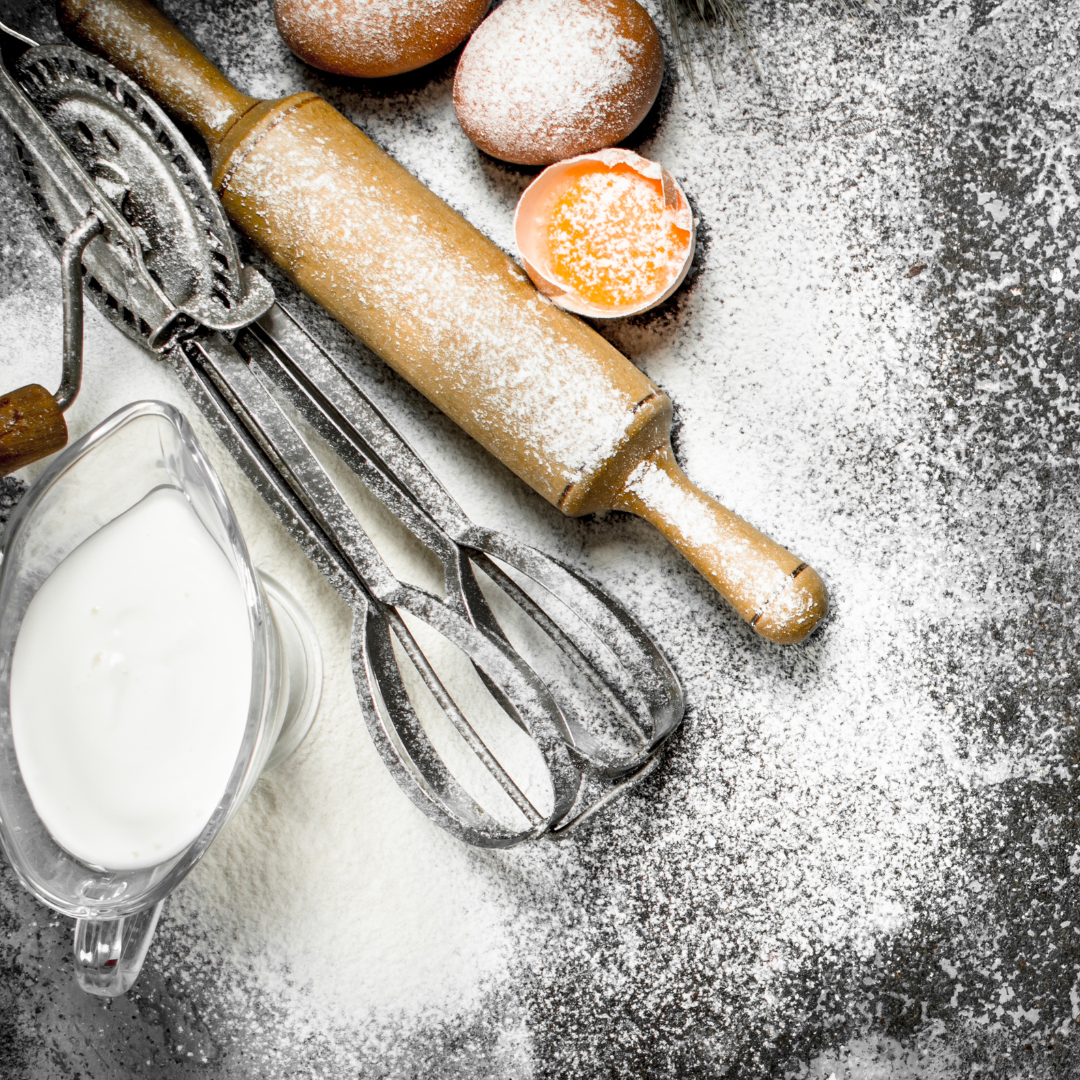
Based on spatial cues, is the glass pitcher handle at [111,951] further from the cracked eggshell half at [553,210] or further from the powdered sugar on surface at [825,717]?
the cracked eggshell half at [553,210]

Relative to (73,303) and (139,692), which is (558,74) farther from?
(139,692)

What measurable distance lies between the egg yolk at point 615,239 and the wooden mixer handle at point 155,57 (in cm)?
24

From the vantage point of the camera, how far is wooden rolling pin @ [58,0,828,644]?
0.58 metres

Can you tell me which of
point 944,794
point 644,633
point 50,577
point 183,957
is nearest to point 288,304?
point 50,577

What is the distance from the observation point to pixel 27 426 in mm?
577

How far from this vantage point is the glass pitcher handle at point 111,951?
550 millimetres

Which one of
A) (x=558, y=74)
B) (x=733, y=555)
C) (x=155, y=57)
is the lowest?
(x=733, y=555)

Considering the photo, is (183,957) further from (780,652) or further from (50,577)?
(780,652)

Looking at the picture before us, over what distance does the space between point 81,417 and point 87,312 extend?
0.08m

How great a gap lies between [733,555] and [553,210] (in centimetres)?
27

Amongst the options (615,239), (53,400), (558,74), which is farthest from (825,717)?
(53,400)

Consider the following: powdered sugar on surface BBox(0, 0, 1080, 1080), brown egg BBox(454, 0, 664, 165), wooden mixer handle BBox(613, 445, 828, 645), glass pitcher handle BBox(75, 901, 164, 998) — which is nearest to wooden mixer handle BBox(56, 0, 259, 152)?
brown egg BBox(454, 0, 664, 165)

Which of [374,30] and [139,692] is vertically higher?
[374,30]

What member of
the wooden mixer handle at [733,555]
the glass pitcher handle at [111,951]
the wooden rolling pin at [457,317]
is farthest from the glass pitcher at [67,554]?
the wooden mixer handle at [733,555]
